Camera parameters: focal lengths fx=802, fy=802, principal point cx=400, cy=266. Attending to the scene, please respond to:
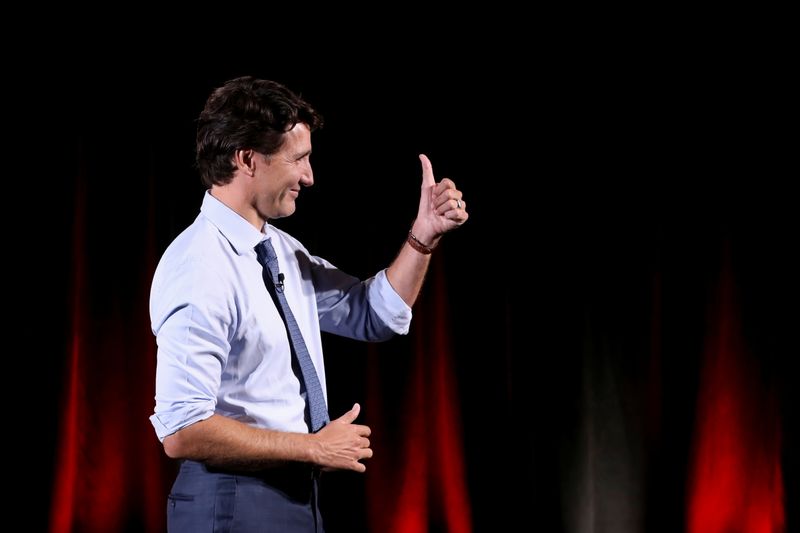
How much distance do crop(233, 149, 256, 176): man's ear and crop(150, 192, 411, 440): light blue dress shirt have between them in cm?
9

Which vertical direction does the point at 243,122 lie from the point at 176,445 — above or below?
above

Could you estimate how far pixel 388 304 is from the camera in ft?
6.00

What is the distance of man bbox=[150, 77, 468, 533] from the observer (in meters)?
1.43

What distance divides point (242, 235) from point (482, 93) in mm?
1750

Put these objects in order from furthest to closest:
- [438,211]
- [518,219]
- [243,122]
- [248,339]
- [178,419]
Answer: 1. [518,219]
2. [438,211]
3. [243,122]
4. [248,339]
5. [178,419]

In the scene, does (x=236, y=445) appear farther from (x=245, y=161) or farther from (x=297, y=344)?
(x=245, y=161)

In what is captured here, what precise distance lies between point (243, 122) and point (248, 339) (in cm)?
45

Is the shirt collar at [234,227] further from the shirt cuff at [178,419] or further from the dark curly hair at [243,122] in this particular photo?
the shirt cuff at [178,419]

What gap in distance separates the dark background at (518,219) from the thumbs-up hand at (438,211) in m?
1.31

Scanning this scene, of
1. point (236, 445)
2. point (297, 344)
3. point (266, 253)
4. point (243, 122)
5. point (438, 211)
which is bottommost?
point (236, 445)

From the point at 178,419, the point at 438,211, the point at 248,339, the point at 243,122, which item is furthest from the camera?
the point at 438,211

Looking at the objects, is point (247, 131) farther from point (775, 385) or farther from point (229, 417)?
point (775, 385)

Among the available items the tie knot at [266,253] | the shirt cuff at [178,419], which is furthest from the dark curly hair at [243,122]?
the shirt cuff at [178,419]

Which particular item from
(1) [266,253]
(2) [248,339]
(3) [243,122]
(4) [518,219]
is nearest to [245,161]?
(3) [243,122]
